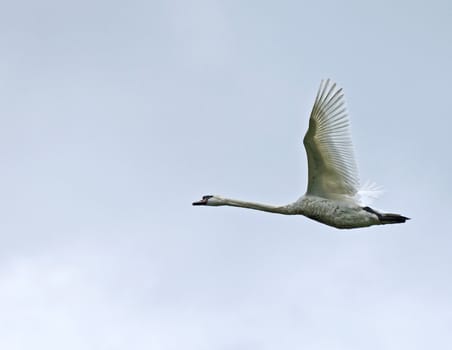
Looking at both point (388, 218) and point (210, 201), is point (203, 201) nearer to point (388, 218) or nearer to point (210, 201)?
point (210, 201)

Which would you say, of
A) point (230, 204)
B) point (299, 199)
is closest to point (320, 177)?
point (299, 199)

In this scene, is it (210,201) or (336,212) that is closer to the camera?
(336,212)

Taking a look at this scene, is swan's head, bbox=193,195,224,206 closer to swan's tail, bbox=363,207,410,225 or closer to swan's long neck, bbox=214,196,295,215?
swan's long neck, bbox=214,196,295,215

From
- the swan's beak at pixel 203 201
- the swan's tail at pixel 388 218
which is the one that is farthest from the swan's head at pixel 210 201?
the swan's tail at pixel 388 218

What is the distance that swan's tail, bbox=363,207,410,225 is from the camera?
30227mm

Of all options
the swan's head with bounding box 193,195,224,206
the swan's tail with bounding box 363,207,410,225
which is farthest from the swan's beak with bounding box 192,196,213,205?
the swan's tail with bounding box 363,207,410,225

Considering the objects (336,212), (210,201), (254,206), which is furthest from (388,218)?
(210,201)

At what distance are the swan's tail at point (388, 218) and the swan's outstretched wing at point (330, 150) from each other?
89 centimetres

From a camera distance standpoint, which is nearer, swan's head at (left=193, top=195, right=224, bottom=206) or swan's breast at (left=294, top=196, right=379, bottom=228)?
swan's breast at (left=294, top=196, right=379, bottom=228)

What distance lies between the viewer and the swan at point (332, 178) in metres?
30.0

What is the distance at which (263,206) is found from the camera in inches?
1251

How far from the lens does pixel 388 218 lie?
30.3 m

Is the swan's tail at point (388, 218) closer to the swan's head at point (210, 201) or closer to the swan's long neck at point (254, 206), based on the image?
the swan's long neck at point (254, 206)

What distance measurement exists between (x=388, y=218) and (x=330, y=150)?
2.26 meters
